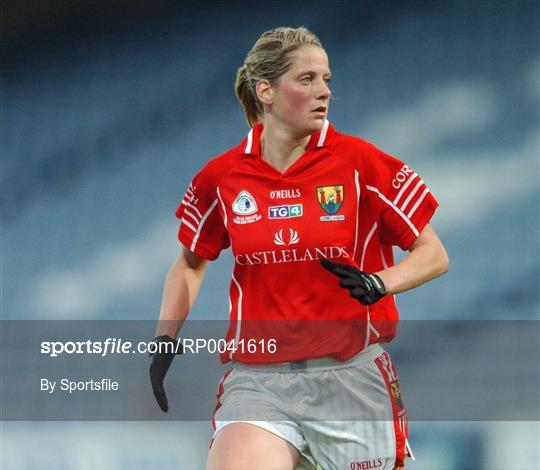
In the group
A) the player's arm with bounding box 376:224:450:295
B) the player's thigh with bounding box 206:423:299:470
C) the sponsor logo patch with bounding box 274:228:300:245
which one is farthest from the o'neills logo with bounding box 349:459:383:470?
the sponsor logo patch with bounding box 274:228:300:245

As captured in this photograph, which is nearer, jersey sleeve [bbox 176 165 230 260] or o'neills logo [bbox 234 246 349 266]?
o'neills logo [bbox 234 246 349 266]

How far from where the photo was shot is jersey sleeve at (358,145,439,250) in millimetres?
2639

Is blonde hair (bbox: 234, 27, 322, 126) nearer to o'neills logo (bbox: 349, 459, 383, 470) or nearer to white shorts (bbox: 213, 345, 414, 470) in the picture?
white shorts (bbox: 213, 345, 414, 470)

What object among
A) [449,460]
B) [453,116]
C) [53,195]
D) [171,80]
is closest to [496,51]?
[453,116]

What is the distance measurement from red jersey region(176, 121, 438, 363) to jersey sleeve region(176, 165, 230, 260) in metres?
0.12

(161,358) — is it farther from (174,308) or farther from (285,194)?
(285,194)

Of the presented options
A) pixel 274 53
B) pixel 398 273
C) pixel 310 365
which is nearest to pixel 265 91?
pixel 274 53

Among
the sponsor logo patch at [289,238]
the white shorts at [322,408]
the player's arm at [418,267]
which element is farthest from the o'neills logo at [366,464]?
the sponsor logo patch at [289,238]

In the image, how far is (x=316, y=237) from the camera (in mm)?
2609

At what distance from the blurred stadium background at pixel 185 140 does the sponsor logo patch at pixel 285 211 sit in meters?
1.54

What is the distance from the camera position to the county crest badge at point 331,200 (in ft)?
8.61

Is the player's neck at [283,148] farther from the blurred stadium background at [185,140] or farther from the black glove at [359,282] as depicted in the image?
the blurred stadium background at [185,140]

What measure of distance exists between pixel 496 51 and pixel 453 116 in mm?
297

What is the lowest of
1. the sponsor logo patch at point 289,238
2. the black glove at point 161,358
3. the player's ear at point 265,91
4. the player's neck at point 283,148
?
the black glove at point 161,358
